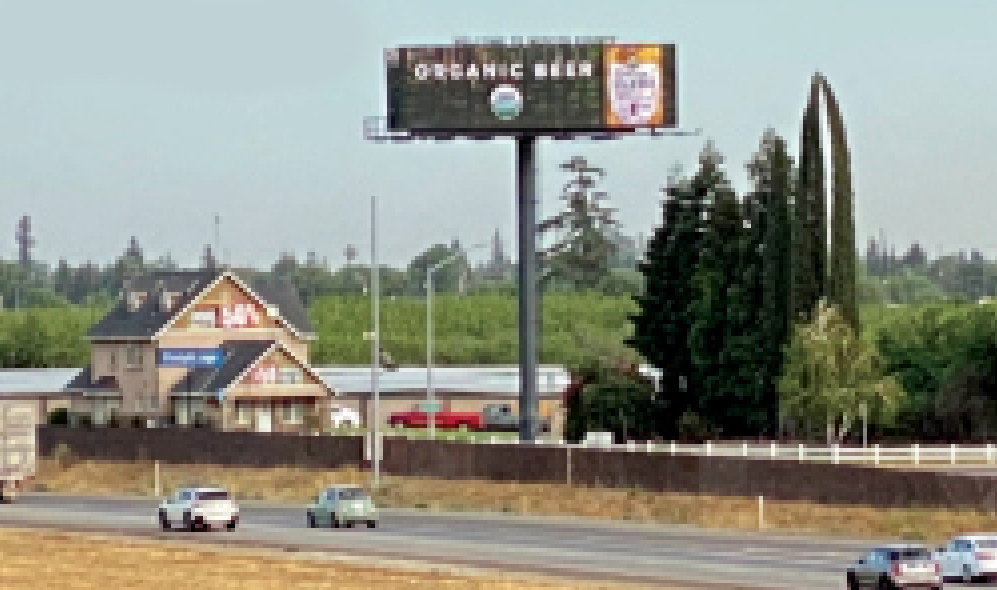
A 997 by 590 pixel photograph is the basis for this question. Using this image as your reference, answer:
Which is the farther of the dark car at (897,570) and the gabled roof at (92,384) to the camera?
the gabled roof at (92,384)

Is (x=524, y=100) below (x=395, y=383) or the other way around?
the other way around

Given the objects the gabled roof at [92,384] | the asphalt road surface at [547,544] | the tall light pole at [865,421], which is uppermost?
the gabled roof at [92,384]

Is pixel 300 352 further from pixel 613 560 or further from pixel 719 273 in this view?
pixel 613 560

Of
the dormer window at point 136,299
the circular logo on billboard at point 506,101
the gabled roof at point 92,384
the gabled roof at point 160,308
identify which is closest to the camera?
the circular logo on billboard at point 506,101

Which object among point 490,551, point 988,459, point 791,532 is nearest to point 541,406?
point 988,459

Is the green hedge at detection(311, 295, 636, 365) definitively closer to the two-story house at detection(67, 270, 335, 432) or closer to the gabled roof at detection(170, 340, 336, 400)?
the two-story house at detection(67, 270, 335, 432)

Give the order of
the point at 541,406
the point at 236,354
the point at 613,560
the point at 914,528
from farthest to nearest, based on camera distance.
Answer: the point at 541,406 < the point at 236,354 < the point at 914,528 < the point at 613,560

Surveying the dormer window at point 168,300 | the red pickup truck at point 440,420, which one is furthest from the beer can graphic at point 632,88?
the red pickup truck at point 440,420

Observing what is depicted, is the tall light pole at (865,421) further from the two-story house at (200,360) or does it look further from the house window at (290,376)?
the house window at (290,376)

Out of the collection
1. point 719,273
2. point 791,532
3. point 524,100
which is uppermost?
point 524,100

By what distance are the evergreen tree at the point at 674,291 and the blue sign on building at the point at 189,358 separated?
2065cm

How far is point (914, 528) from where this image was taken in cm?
6738

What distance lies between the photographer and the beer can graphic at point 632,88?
341 feet

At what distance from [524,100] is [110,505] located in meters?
29.1
